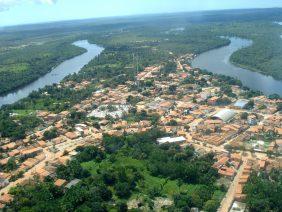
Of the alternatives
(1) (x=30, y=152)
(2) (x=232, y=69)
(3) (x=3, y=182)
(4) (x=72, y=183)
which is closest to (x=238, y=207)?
(4) (x=72, y=183)

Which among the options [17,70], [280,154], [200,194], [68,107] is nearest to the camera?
[200,194]

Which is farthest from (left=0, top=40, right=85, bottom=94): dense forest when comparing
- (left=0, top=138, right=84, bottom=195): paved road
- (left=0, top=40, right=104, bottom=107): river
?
(left=0, top=138, right=84, bottom=195): paved road

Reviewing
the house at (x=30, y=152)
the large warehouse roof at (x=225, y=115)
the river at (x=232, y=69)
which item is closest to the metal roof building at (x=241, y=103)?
the large warehouse roof at (x=225, y=115)

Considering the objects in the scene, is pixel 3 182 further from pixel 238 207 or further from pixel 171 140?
pixel 238 207

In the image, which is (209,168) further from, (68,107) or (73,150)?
(68,107)

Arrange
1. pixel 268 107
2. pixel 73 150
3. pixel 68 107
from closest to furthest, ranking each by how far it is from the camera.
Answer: pixel 73 150, pixel 268 107, pixel 68 107

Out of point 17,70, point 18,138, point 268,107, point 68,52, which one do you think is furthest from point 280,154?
point 68,52

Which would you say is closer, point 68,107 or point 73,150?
point 73,150
